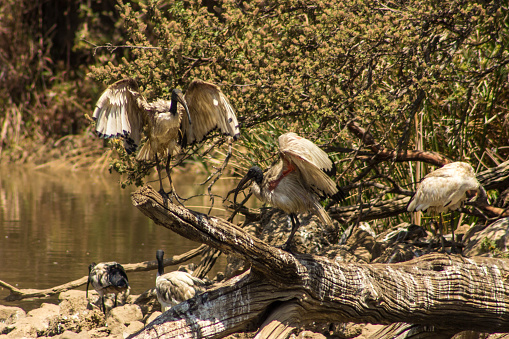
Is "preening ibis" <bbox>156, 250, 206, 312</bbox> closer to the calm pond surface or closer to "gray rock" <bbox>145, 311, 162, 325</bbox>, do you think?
"gray rock" <bbox>145, 311, 162, 325</bbox>

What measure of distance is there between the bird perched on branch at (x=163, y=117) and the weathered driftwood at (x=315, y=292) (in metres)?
0.73

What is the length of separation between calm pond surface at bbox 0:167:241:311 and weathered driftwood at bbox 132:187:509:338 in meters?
2.18

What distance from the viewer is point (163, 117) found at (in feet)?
16.2

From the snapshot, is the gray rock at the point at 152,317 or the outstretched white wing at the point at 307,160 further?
the gray rock at the point at 152,317

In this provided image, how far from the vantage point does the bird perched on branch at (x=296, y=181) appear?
4504 mm

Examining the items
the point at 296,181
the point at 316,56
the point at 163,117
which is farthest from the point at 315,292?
the point at 316,56

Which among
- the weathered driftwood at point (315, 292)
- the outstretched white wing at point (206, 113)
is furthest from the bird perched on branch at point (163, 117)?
the weathered driftwood at point (315, 292)

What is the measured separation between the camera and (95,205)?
13078 millimetres

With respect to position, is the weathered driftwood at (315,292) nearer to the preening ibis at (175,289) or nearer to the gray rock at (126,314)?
the preening ibis at (175,289)

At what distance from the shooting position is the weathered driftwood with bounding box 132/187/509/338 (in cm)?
429

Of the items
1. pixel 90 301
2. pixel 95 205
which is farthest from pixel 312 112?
pixel 95 205

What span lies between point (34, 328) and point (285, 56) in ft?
11.2

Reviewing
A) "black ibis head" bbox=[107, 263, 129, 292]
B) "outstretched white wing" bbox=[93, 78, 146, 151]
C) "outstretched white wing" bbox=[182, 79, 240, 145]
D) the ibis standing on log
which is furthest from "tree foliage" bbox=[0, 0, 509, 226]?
"outstretched white wing" bbox=[93, 78, 146, 151]

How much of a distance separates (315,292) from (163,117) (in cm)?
172
